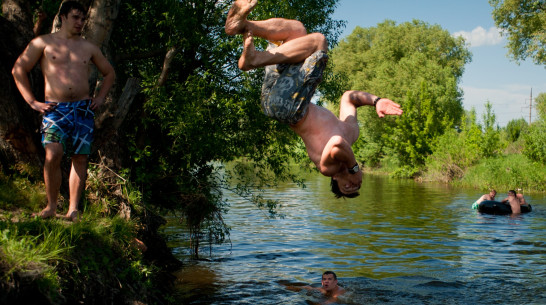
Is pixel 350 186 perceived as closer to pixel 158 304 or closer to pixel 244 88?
pixel 158 304

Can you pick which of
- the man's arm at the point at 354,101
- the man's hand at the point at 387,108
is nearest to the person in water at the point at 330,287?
the man's arm at the point at 354,101

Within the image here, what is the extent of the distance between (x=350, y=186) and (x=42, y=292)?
304cm

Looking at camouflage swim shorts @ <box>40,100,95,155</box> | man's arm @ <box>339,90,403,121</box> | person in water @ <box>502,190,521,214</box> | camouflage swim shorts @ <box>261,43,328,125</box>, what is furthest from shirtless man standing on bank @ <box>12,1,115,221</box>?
person in water @ <box>502,190,521,214</box>

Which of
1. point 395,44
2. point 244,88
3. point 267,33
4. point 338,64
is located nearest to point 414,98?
point 395,44

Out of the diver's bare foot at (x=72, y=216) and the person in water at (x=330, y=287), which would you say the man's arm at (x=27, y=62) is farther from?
the person in water at (x=330, y=287)

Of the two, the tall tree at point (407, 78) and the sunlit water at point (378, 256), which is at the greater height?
the tall tree at point (407, 78)

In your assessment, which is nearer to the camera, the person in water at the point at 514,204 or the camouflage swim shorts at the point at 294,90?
the camouflage swim shorts at the point at 294,90

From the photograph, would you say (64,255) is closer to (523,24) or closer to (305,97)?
(305,97)

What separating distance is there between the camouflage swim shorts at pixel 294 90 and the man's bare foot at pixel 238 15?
2.15ft

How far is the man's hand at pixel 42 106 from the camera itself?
5.95 metres

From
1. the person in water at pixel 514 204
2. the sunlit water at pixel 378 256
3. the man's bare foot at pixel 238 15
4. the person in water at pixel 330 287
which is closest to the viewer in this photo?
the man's bare foot at pixel 238 15

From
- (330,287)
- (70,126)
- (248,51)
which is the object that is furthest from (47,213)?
(330,287)

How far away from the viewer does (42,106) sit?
5.95 meters

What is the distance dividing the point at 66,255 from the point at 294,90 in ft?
9.89
